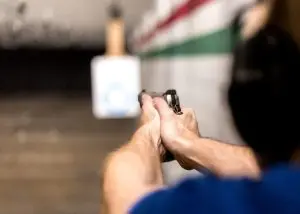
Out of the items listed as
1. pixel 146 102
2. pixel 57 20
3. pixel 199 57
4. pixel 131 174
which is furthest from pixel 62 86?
pixel 131 174

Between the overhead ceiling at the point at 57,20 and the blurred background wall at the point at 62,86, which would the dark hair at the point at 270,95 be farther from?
the overhead ceiling at the point at 57,20

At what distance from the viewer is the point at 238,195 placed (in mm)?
581

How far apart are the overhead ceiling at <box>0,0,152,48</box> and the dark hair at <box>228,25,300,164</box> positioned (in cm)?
327

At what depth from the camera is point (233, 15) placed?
1099 millimetres

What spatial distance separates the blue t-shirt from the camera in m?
0.57

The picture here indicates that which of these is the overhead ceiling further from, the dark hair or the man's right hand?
the dark hair

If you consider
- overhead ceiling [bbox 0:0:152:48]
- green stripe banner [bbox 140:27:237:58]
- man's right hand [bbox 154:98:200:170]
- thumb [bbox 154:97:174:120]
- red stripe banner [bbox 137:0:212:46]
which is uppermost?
overhead ceiling [bbox 0:0:152:48]

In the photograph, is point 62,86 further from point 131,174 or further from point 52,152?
point 131,174

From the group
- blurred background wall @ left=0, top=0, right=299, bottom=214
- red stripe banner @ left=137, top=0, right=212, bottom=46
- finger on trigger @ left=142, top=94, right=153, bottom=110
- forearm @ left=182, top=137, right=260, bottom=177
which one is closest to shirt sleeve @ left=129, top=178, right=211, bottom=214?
forearm @ left=182, top=137, right=260, bottom=177

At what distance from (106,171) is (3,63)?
4398 mm

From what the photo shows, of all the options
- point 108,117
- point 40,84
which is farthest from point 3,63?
point 108,117

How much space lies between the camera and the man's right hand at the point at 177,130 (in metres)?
0.85

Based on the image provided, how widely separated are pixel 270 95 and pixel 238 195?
8 centimetres

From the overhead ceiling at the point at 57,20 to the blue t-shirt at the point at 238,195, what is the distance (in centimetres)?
330
